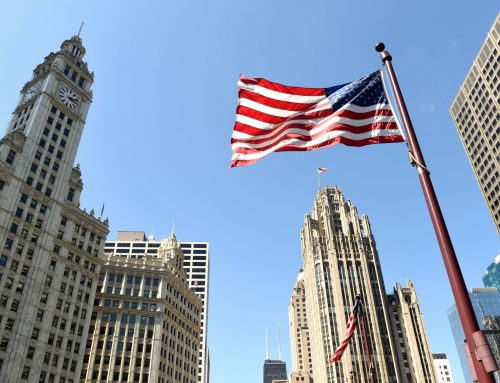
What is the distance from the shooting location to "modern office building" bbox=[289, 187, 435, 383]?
4924 inches

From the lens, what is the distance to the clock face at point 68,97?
106 meters

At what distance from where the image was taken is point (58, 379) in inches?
3140

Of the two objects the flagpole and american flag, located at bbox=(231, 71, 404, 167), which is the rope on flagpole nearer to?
the flagpole

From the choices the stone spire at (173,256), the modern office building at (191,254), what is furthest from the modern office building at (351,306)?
the modern office building at (191,254)

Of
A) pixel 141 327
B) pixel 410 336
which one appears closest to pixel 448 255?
pixel 141 327

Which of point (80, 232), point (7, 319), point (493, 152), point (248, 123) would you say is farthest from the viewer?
point (493, 152)

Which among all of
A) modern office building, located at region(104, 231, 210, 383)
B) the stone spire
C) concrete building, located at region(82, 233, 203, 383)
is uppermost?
modern office building, located at region(104, 231, 210, 383)

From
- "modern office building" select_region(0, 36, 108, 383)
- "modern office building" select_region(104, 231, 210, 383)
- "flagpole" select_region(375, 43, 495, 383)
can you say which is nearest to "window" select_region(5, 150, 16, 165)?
"modern office building" select_region(0, 36, 108, 383)

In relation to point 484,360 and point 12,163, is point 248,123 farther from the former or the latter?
point 12,163

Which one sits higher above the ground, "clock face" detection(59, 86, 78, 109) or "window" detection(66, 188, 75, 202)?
"clock face" detection(59, 86, 78, 109)

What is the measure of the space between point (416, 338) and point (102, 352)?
9402cm

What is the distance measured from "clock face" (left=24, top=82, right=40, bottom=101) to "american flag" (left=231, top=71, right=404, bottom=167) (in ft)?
327

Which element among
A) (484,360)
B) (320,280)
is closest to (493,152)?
(320,280)

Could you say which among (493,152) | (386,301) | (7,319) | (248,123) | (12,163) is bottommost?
(248,123)
